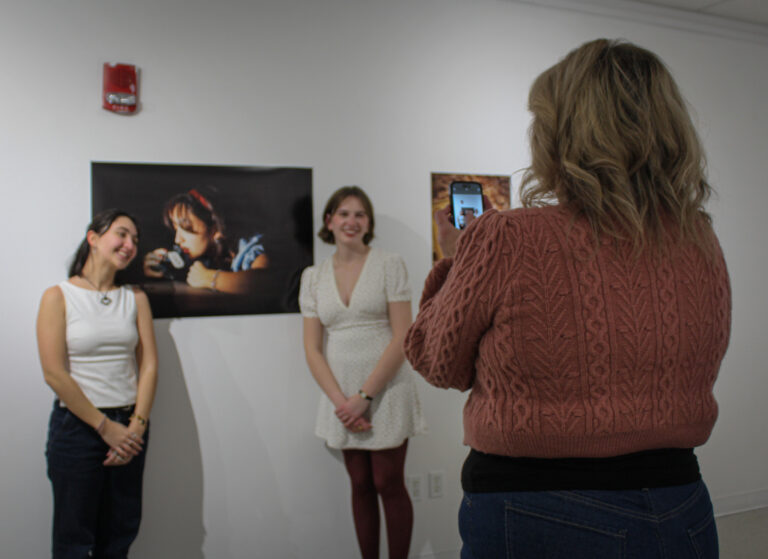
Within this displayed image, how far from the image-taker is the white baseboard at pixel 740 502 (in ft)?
12.3

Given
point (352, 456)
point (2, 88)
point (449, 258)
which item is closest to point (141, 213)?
point (2, 88)

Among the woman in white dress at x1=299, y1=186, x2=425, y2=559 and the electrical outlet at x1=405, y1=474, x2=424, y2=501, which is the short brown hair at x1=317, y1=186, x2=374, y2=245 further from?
the electrical outlet at x1=405, y1=474, x2=424, y2=501

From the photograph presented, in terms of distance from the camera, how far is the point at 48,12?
256 centimetres

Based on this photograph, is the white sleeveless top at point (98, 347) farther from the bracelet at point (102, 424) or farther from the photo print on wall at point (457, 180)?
the photo print on wall at point (457, 180)

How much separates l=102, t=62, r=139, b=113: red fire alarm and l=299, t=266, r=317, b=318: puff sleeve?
1095mm

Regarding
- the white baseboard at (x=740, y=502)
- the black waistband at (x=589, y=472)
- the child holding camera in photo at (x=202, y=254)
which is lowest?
the white baseboard at (x=740, y=502)

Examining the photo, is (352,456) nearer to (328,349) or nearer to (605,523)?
(328,349)

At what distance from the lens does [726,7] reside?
3.66 metres

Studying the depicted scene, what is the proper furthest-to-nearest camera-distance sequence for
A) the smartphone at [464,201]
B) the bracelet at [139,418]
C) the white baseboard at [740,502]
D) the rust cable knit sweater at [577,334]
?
the white baseboard at [740,502] → the bracelet at [139,418] → the smartphone at [464,201] → the rust cable knit sweater at [577,334]

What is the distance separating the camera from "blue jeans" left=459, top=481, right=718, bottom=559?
3.19 feet

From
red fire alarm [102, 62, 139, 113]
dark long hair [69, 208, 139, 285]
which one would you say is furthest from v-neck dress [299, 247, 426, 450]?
red fire alarm [102, 62, 139, 113]

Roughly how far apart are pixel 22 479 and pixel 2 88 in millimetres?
1680

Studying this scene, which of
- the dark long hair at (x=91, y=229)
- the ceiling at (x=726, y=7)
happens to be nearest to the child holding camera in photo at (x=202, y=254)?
the dark long hair at (x=91, y=229)

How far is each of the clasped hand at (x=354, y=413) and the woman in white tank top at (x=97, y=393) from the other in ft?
2.66
